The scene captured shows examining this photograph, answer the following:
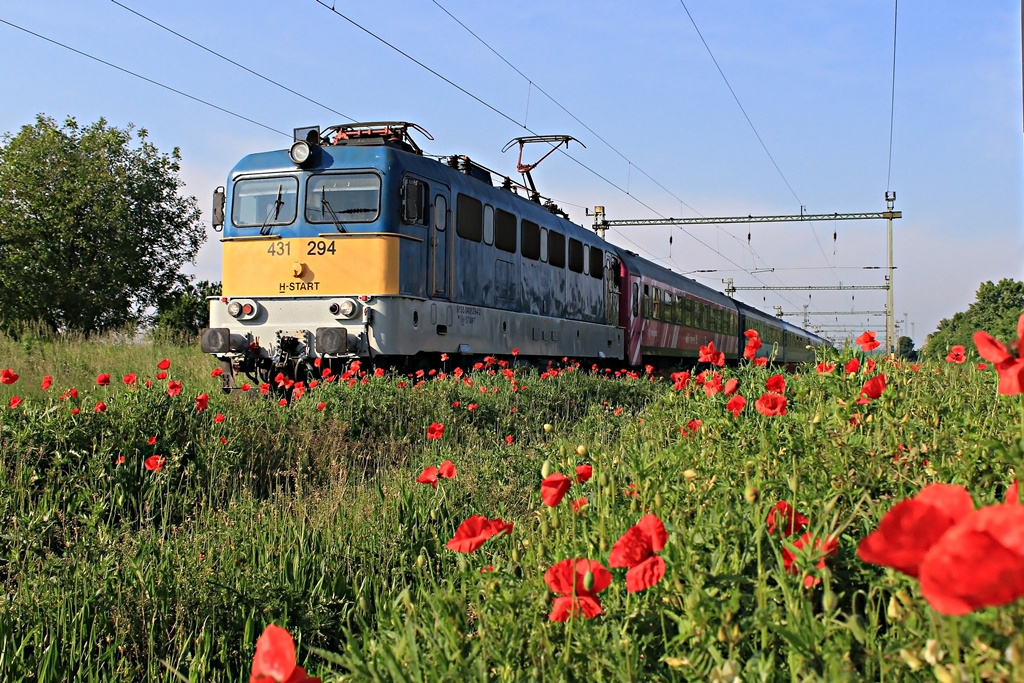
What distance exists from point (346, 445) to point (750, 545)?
17.4 ft

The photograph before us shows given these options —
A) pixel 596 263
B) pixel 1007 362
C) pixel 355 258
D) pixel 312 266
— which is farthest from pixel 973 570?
pixel 596 263

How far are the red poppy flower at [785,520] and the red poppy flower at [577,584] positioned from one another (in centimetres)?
54

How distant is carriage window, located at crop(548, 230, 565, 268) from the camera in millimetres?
15664

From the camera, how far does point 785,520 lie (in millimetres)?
2463

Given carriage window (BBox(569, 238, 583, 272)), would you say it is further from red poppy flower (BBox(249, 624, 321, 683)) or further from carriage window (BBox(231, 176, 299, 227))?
red poppy flower (BBox(249, 624, 321, 683))

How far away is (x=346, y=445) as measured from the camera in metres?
7.29

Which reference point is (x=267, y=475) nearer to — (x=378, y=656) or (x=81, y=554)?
(x=81, y=554)

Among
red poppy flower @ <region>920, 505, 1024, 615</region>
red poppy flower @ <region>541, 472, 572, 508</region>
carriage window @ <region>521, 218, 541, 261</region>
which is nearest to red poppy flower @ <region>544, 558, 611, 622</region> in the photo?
red poppy flower @ <region>541, 472, 572, 508</region>

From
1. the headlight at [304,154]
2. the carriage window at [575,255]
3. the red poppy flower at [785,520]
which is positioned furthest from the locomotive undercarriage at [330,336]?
the red poppy flower at [785,520]

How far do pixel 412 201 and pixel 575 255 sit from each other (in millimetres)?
6182

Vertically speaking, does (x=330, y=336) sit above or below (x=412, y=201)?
below

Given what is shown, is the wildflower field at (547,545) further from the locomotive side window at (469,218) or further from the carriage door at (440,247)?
the locomotive side window at (469,218)

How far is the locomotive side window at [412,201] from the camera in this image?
11211mm

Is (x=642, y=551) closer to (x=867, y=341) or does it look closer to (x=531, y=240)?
(x=867, y=341)
